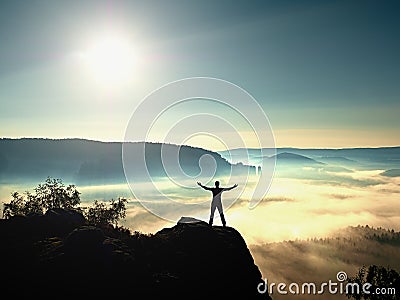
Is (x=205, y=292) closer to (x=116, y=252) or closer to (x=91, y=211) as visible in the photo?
(x=116, y=252)

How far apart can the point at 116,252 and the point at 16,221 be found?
9.27 metres

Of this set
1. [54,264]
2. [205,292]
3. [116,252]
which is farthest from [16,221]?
[205,292]

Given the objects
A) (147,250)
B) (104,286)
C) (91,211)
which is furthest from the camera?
(91,211)

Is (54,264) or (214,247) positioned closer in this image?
(54,264)

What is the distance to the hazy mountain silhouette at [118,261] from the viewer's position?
18734mm

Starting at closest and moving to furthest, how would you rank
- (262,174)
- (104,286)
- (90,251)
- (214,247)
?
(104,286) < (90,251) < (214,247) < (262,174)

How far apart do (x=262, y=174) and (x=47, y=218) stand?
17.0 metres

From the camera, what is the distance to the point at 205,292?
21.7 m

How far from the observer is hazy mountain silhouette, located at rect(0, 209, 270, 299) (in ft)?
61.5

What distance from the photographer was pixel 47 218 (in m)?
25.7

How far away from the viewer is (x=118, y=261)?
20172 millimetres

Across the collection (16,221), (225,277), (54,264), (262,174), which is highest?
(262,174)

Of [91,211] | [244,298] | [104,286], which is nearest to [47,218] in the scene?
[104,286]

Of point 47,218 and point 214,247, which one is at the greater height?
point 47,218
